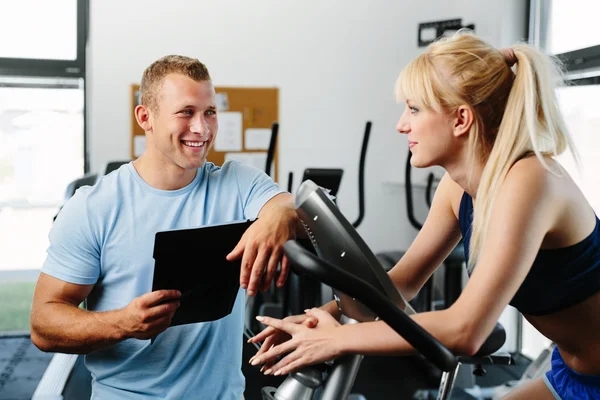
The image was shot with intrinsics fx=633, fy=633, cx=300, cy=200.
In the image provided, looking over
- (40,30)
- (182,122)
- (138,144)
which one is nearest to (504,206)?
(182,122)

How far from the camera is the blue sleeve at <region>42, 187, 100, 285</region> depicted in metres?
1.50

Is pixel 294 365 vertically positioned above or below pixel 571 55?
below

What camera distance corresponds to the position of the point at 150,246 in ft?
5.18

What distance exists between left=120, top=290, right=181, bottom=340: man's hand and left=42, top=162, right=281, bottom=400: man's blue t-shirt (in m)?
0.20

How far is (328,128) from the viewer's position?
4828mm

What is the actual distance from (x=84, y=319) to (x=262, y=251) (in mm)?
476

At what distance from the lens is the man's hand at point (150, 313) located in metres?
1.30

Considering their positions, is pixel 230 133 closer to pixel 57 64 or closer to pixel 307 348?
pixel 57 64

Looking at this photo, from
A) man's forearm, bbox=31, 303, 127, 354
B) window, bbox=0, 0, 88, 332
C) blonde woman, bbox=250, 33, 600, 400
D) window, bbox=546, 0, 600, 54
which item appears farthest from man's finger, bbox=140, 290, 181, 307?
window, bbox=0, 0, 88, 332

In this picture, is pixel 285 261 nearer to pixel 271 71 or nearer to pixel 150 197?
pixel 150 197

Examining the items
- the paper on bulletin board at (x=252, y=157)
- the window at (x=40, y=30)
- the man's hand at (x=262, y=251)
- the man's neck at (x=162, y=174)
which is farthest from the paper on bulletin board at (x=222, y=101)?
the man's hand at (x=262, y=251)

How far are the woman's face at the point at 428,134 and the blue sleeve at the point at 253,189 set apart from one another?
46cm

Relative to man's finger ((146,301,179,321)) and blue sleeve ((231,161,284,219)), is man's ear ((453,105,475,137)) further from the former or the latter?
man's finger ((146,301,179,321))

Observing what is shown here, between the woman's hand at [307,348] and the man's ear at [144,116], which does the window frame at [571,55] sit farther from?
the woman's hand at [307,348]
